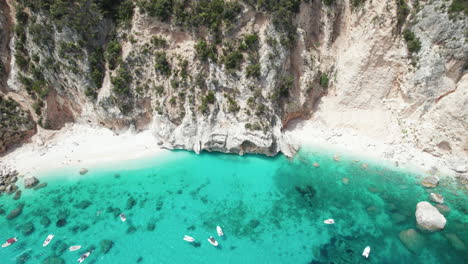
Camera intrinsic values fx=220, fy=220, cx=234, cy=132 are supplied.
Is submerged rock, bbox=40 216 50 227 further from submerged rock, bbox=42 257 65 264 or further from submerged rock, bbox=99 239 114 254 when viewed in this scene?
submerged rock, bbox=99 239 114 254

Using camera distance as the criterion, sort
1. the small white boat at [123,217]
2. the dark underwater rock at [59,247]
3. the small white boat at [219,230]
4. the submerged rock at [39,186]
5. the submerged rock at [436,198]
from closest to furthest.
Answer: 1. the dark underwater rock at [59,247]
2. the small white boat at [219,230]
3. the small white boat at [123,217]
4. the submerged rock at [436,198]
5. the submerged rock at [39,186]

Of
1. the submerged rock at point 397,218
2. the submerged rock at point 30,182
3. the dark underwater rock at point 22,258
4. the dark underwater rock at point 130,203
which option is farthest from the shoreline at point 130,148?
the dark underwater rock at point 22,258

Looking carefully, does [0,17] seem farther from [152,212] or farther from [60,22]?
[152,212]

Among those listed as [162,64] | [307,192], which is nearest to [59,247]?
[162,64]

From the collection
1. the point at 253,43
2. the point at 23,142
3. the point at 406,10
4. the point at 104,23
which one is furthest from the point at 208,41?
the point at 23,142

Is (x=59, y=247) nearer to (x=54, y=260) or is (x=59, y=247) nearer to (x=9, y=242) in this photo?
(x=54, y=260)

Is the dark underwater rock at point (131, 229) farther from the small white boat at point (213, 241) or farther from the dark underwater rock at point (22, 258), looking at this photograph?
the dark underwater rock at point (22, 258)
